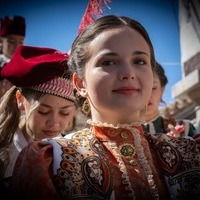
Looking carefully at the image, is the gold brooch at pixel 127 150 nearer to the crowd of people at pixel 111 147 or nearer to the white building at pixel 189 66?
the crowd of people at pixel 111 147

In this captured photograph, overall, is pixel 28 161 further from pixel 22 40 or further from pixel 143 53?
pixel 22 40

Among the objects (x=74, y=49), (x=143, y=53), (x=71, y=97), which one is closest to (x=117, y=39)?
(x=143, y=53)

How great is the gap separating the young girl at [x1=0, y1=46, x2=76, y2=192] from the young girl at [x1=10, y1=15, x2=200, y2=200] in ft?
2.28

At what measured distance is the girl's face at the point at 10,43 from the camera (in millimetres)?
3906

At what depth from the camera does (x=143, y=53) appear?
1682 millimetres

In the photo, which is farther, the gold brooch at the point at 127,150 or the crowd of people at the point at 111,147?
the gold brooch at the point at 127,150

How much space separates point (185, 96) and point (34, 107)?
429 cm

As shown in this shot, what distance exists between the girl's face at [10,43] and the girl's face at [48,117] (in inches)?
59.0

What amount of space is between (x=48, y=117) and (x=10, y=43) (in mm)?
1659

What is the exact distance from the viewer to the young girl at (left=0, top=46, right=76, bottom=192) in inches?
96.8

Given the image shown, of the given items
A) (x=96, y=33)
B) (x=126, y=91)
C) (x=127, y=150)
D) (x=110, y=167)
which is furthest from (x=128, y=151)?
(x=96, y=33)

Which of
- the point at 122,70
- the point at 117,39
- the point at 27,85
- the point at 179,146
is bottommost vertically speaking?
the point at 179,146

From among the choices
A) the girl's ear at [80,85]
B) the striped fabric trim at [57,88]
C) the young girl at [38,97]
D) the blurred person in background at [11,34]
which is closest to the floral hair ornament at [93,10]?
the young girl at [38,97]

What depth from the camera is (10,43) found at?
13.0 feet
